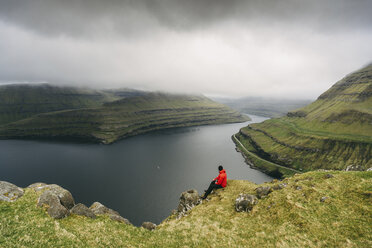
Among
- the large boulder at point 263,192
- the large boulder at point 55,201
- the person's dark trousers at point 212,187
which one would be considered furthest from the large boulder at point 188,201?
the large boulder at point 55,201

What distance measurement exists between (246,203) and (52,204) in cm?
2714

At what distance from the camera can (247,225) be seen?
21.4 metres

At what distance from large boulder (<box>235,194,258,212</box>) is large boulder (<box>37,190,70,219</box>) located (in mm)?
24310

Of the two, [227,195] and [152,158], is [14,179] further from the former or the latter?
[227,195]

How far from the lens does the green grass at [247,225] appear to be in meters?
16.3

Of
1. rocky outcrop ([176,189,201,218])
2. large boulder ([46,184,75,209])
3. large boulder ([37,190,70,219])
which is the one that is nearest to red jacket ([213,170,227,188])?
rocky outcrop ([176,189,201,218])

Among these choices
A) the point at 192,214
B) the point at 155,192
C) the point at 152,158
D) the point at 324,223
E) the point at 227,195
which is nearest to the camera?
the point at 324,223

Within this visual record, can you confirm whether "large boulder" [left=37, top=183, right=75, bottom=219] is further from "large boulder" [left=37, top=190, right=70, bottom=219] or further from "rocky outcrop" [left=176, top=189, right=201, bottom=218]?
"rocky outcrop" [left=176, top=189, right=201, bottom=218]

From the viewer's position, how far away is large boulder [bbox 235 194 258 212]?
24.8 metres

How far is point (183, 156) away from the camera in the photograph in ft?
649

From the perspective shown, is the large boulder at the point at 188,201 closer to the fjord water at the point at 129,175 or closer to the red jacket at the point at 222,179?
the red jacket at the point at 222,179

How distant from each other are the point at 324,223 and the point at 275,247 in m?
6.91

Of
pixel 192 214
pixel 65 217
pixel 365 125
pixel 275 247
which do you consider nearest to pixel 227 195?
pixel 192 214

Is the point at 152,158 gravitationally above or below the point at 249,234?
below
